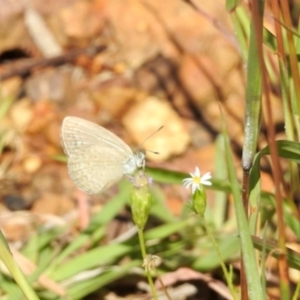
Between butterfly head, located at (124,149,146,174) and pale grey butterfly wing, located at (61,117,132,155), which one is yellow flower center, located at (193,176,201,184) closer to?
butterfly head, located at (124,149,146,174)

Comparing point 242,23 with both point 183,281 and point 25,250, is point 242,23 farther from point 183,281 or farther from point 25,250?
point 25,250

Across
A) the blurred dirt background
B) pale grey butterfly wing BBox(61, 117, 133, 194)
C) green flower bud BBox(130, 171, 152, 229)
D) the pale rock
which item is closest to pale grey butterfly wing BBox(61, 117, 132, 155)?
pale grey butterfly wing BBox(61, 117, 133, 194)

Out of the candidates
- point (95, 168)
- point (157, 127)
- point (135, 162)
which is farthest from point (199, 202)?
point (157, 127)

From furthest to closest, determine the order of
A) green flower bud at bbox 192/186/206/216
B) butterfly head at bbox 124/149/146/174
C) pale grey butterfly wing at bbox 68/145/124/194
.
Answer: pale grey butterfly wing at bbox 68/145/124/194, butterfly head at bbox 124/149/146/174, green flower bud at bbox 192/186/206/216

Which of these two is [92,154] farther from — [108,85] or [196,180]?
[108,85]

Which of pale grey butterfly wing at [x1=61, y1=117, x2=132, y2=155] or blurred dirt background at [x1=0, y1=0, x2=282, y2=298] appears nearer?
pale grey butterfly wing at [x1=61, y1=117, x2=132, y2=155]

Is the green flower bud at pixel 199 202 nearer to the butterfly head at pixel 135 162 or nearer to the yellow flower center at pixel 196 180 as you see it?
the yellow flower center at pixel 196 180

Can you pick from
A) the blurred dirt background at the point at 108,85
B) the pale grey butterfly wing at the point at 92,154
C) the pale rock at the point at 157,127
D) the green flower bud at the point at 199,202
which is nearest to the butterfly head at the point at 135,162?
the pale grey butterfly wing at the point at 92,154
